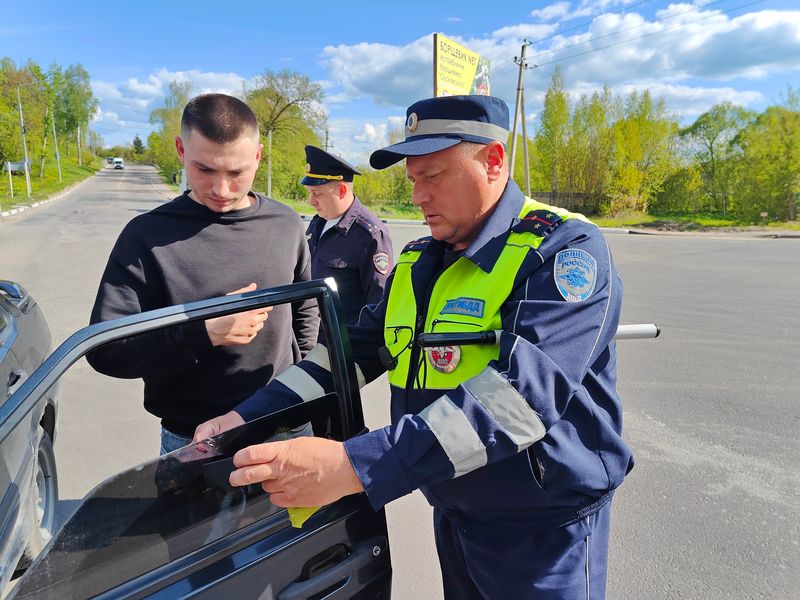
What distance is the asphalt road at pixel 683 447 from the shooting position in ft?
8.21

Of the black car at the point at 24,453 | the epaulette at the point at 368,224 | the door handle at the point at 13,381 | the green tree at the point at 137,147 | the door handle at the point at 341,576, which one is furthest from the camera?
the green tree at the point at 137,147

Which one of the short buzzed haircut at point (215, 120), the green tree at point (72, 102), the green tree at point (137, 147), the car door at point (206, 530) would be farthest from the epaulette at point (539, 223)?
the green tree at point (137, 147)

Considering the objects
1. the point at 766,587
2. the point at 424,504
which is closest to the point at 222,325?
the point at 424,504

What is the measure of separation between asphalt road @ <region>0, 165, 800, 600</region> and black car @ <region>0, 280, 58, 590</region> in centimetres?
23

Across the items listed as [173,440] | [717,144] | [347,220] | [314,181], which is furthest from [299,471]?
[717,144]

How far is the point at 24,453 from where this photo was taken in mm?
2021

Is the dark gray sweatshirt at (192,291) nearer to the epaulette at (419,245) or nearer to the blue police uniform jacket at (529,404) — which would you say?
the blue police uniform jacket at (529,404)

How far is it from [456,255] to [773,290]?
9781mm

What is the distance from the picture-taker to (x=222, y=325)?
170 centimetres

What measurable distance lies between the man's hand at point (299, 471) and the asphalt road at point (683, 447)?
157 centimetres

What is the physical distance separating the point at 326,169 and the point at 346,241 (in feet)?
2.15

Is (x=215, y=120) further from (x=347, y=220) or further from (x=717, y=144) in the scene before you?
(x=717, y=144)

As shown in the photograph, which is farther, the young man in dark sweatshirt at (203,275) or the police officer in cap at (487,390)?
the young man in dark sweatshirt at (203,275)

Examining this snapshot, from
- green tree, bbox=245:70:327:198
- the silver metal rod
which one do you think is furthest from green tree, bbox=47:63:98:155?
the silver metal rod
